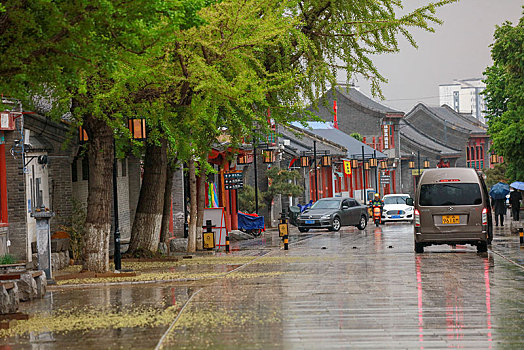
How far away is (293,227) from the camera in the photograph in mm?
53031

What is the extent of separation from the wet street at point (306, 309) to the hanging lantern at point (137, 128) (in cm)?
331

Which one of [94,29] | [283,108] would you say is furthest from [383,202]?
[94,29]

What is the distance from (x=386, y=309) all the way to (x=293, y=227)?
39575mm

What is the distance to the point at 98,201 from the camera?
21156mm

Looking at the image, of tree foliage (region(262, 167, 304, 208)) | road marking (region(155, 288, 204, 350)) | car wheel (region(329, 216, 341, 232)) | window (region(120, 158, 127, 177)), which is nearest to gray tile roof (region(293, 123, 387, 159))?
tree foliage (region(262, 167, 304, 208))

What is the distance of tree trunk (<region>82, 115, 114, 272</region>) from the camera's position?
21125 mm

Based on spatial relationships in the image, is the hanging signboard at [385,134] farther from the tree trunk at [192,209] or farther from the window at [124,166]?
the tree trunk at [192,209]

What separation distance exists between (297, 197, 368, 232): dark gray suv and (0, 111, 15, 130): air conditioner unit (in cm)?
2195

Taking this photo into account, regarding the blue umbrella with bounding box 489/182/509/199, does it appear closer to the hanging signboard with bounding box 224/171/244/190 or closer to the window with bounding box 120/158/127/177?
the hanging signboard with bounding box 224/171/244/190

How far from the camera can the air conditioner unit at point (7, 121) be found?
908 inches

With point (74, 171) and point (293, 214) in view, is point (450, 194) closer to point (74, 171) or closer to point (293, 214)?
point (74, 171)

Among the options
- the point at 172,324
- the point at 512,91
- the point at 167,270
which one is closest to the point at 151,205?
the point at 167,270

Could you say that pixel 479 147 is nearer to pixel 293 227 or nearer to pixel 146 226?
pixel 293 227

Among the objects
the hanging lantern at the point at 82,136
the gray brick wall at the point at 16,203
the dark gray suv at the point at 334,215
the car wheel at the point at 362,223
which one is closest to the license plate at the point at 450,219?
the hanging lantern at the point at 82,136
